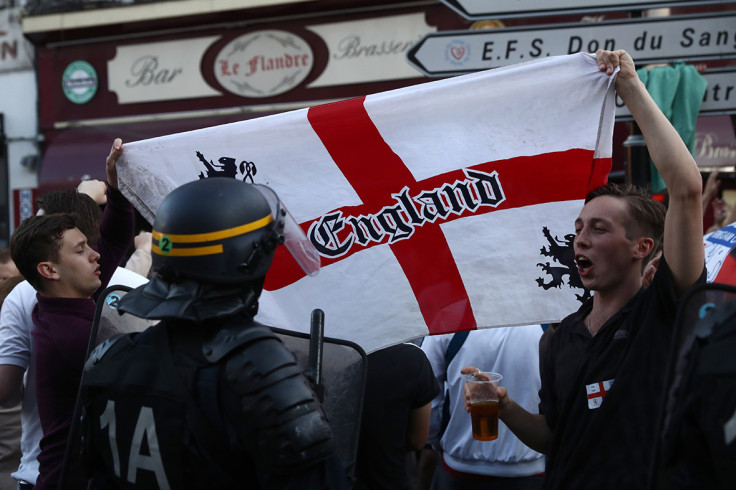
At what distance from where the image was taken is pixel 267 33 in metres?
11.3

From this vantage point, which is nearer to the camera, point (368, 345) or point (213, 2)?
point (368, 345)

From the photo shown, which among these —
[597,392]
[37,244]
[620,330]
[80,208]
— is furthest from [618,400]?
[80,208]

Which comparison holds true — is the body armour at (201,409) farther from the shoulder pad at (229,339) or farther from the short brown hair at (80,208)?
the short brown hair at (80,208)

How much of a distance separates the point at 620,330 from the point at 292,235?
96cm

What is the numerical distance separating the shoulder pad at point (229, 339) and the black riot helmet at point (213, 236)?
114 millimetres

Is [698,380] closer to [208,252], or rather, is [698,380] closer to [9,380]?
[208,252]

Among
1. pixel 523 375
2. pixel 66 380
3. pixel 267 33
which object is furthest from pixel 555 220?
pixel 267 33

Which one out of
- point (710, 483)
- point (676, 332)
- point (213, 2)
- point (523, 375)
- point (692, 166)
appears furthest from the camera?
point (213, 2)

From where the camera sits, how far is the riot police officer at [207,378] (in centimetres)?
172

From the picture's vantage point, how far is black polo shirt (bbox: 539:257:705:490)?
2135 mm

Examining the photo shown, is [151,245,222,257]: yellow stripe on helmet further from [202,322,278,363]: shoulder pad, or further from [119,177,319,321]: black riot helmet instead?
A: [202,322,278,363]: shoulder pad

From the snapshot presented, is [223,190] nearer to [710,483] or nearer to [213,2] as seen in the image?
[710,483]

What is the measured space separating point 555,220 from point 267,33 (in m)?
9.16

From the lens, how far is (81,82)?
1209 cm
